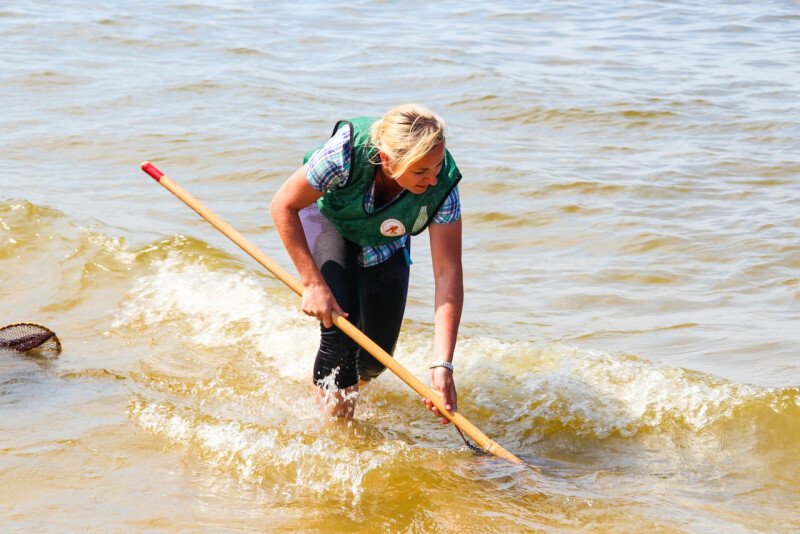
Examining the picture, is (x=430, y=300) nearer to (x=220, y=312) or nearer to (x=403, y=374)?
(x=220, y=312)

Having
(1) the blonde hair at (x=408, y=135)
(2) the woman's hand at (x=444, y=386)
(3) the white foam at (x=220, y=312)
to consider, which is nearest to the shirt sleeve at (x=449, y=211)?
(1) the blonde hair at (x=408, y=135)

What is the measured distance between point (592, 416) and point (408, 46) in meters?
10.3

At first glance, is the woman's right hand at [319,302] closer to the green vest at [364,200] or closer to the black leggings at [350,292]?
the black leggings at [350,292]

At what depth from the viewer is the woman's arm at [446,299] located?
382 centimetres

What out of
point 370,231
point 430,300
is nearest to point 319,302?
point 370,231

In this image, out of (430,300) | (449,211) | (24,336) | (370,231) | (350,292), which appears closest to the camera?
(449,211)

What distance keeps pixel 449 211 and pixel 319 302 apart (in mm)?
614

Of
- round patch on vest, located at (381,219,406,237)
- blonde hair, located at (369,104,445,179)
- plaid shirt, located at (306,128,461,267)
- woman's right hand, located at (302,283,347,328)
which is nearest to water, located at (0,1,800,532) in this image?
woman's right hand, located at (302,283,347,328)

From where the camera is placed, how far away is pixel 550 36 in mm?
14938

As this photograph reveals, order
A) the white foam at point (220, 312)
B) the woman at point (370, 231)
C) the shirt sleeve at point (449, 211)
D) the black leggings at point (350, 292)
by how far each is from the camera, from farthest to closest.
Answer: the white foam at point (220, 312), the black leggings at point (350, 292), the shirt sleeve at point (449, 211), the woman at point (370, 231)

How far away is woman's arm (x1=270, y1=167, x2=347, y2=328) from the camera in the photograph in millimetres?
3812

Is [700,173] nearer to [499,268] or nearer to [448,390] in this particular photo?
[499,268]

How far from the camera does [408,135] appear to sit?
3.42m

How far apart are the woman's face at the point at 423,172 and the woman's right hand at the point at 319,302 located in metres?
0.55
